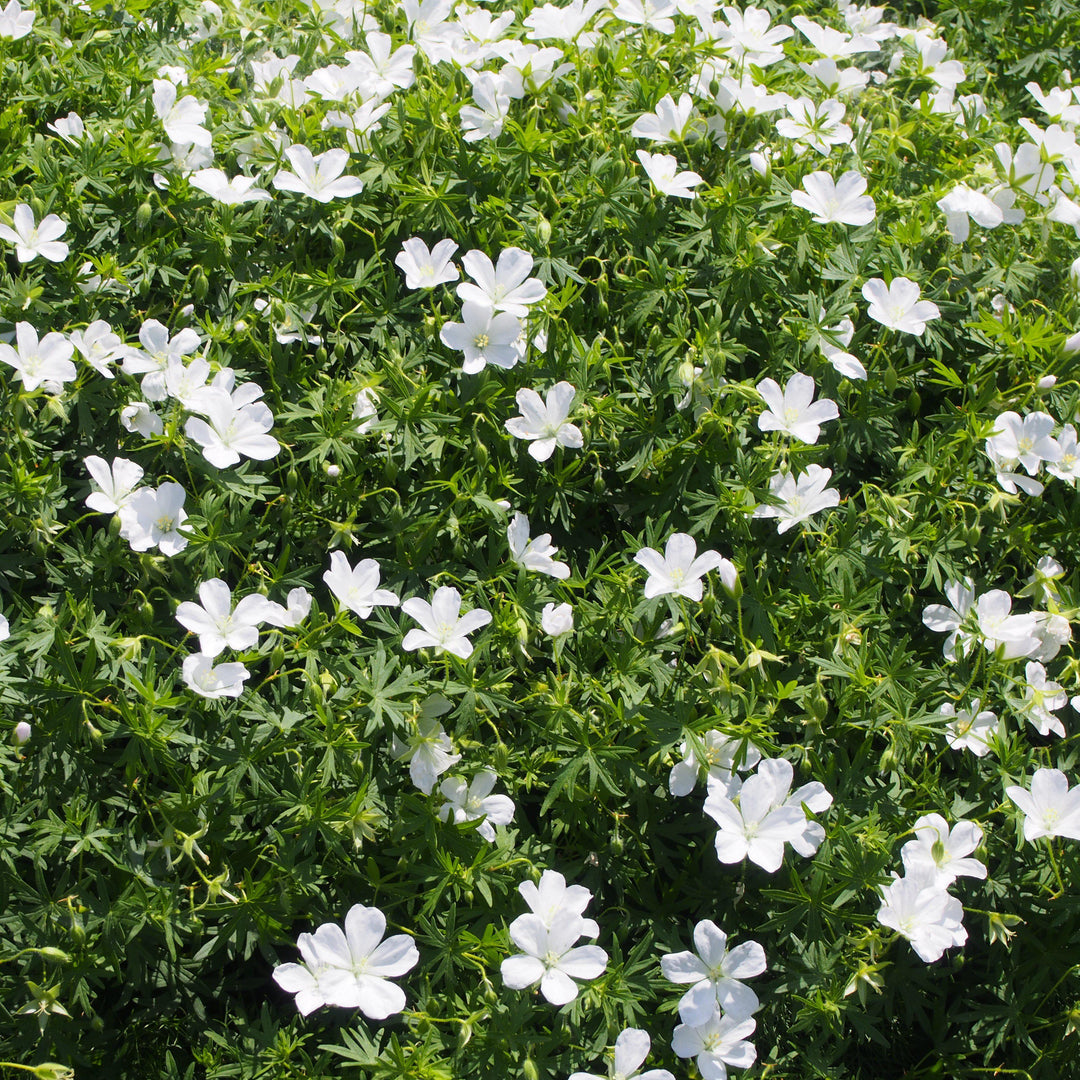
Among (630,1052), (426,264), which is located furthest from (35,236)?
(630,1052)

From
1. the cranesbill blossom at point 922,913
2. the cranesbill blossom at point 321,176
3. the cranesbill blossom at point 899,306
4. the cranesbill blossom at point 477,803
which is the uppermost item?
the cranesbill blossom at point 321,176

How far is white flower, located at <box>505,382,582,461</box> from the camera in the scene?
7.80ft

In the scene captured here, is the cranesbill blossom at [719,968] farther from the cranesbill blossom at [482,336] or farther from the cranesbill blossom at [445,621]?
the cranesbill blossom at [482,336]

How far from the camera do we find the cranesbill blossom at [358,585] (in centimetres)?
215

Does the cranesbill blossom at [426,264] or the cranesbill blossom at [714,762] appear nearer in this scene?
the cranesbill blossom at [714,762]

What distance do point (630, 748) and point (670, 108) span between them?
5.72ft

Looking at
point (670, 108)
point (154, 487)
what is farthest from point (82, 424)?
point (670, 108)

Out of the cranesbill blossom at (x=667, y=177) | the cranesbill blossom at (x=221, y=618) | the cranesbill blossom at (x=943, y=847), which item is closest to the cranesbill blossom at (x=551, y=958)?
the cranesbill blossom at (x=943, y=847)

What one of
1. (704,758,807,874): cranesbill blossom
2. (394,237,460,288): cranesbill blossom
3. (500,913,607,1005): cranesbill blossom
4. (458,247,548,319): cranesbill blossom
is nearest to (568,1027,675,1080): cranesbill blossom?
(500,913,607,1005): cranesbill blossom

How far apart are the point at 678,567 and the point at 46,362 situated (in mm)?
1492

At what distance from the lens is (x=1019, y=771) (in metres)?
2.33

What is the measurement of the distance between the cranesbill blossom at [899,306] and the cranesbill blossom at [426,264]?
1.04 meters

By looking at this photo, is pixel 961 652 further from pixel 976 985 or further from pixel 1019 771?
pixel 976 985

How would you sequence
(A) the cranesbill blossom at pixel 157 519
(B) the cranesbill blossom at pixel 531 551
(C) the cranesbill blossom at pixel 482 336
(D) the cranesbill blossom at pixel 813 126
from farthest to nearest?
(D) the cranesbill blossom at pixel 813 126 → (C) the cranesbill blossom at pixel 482 336 → (B) the cranesbill blossom at pixel 531 551 → (A) the cranesbill blossom at pixel 157 519
